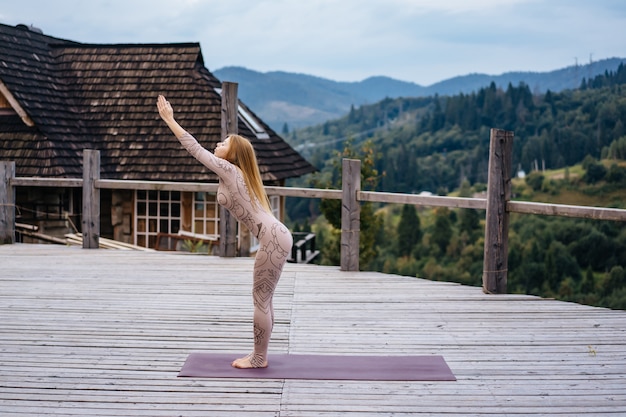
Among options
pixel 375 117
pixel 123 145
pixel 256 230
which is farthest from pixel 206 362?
pixel 375 117

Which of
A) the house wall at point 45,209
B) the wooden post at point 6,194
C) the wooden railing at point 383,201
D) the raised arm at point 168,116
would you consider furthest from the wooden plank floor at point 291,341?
the house wall at point 45,209

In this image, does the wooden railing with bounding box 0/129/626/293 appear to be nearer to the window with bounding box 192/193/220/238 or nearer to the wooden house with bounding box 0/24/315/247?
the wooden house with bounding box 0/24/315/247

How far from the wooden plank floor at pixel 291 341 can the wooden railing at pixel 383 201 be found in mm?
363

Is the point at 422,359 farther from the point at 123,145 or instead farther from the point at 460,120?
the point at 460,120

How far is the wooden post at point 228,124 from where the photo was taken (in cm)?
973

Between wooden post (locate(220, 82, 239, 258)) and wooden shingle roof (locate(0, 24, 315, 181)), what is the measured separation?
7304mm

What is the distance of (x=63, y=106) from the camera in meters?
18.8

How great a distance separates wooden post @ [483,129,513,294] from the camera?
7.68 meters

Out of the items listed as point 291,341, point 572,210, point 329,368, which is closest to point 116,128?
point 572,210

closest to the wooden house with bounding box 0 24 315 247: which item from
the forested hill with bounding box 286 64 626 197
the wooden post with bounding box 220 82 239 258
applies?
the wooden post with bounding box 220 82 239 258

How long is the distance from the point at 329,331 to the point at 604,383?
2146 millimetres

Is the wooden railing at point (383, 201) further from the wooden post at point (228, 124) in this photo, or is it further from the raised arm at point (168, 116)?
the raised arm at point (168, 116)

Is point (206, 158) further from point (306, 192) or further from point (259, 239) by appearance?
point (306, 192)

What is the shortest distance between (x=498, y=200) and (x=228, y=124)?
3611mm
